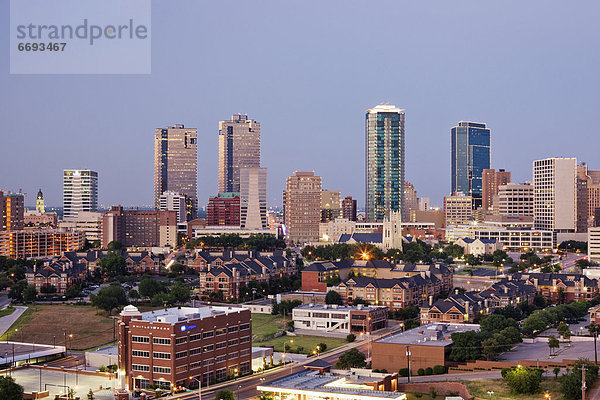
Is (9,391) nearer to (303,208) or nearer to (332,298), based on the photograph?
(332,298)

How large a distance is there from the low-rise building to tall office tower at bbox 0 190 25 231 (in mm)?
100548

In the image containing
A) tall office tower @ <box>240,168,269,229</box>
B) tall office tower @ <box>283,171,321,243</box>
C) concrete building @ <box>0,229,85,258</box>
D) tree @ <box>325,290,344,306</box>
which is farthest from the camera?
tall office tower @ <box>240,168,269,229</box>

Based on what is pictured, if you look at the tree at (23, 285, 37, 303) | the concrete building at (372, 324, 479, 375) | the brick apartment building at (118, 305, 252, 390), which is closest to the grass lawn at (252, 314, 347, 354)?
the brick apartment building at (118, 305, 252, 390)

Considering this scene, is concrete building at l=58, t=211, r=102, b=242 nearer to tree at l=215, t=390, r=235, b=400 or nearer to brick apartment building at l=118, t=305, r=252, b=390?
brick apartment building at l=118, t=305, r=252, b=390

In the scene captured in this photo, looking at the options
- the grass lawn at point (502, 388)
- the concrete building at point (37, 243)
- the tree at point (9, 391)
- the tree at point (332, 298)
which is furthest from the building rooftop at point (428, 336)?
the concrete building at point (37, 243)

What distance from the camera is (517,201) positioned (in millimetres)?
183375

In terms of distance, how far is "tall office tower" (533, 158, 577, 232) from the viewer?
157 meters

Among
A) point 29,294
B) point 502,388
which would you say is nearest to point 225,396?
point 502,388

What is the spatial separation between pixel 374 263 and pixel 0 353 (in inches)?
1915

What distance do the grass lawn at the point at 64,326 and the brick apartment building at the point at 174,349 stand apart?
1725 centimetres

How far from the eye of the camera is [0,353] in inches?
2542

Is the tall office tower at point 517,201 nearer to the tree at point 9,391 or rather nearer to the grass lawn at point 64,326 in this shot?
the grass lawn at point 64,326

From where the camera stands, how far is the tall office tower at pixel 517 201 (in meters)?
182

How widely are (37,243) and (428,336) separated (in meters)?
102
